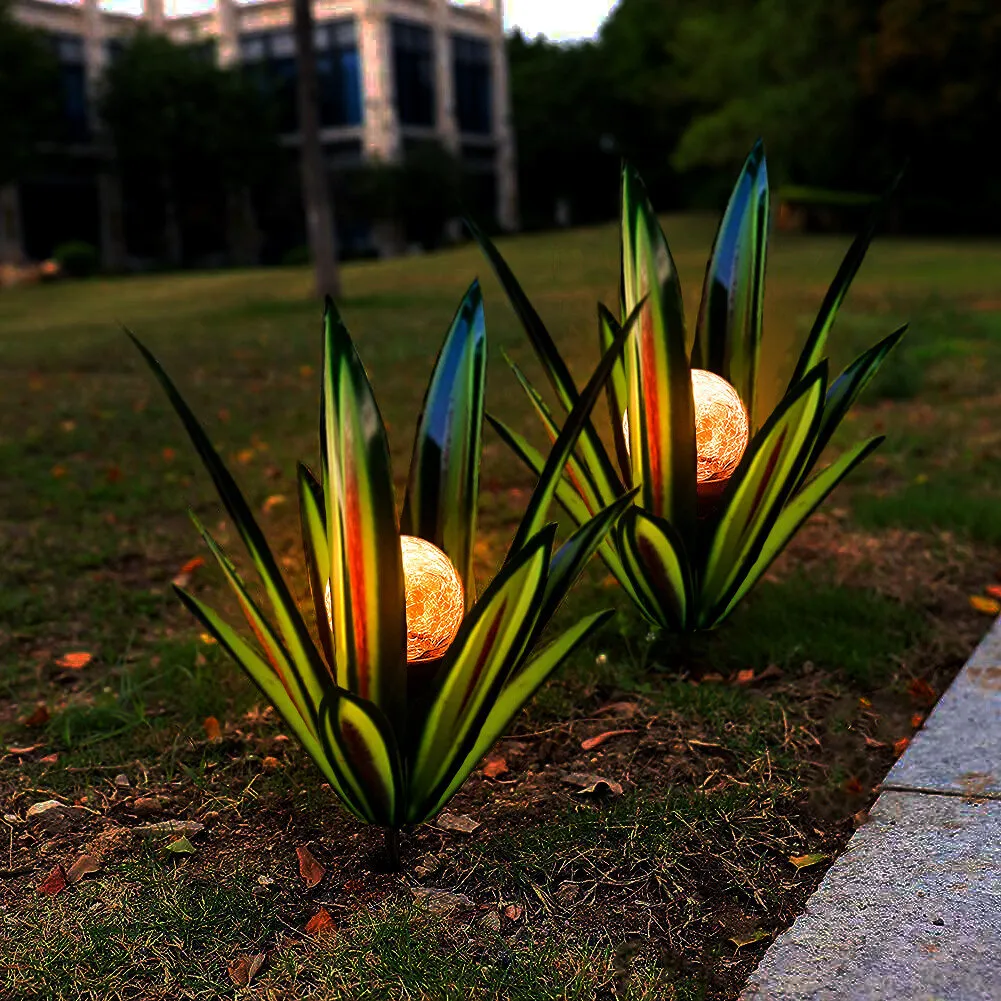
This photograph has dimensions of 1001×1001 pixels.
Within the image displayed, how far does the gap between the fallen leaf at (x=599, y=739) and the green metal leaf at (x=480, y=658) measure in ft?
2.23

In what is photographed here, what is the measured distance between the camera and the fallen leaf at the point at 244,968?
6.51 feet

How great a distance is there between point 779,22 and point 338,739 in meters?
29.5

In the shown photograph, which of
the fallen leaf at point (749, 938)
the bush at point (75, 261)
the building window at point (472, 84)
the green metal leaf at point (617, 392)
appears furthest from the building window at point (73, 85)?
the fallen leaf at point (749, 938)

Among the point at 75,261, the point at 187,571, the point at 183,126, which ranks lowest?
the point at 187,571

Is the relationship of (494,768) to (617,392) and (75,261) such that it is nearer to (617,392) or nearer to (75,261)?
(617,392)

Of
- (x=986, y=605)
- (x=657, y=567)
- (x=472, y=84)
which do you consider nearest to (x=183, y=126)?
(x=472, y=84)

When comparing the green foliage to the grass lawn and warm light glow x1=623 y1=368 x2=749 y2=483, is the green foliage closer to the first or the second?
the grass lawn

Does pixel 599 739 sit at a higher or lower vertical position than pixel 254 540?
lower

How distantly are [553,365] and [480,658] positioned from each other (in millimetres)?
891

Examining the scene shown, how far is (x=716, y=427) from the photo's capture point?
2.98 meters

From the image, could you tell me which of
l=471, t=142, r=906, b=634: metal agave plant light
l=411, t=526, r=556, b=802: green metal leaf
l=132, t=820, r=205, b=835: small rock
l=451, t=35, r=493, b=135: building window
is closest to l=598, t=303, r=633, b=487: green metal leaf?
l=471, t=142, r=906, b=634: metal agave plant light

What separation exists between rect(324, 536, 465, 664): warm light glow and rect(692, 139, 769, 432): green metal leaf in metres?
1.13

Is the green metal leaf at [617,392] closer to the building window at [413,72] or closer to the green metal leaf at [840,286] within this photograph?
the green metal leaf at [840,286]

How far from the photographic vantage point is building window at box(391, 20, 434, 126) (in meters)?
41.7
